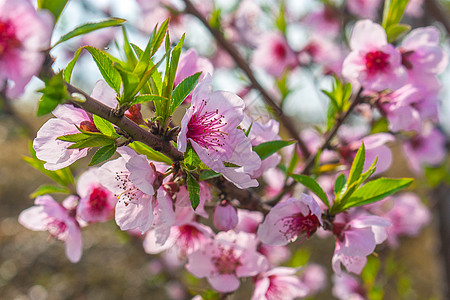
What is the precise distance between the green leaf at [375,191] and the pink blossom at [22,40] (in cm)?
54

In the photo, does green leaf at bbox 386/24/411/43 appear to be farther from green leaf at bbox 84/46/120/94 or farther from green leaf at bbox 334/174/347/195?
green leaf at bbox 84/46/120/94

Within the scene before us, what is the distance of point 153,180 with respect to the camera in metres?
0.56

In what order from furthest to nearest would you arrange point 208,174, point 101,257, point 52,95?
point 101,257, point 208,174, point 52,95

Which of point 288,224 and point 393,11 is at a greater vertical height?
point 393,11

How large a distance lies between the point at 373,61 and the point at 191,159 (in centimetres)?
54

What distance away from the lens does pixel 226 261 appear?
80cm

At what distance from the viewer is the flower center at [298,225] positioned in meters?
0.67

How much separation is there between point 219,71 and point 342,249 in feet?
4.78

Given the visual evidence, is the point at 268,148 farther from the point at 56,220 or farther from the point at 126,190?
the point at 56,220

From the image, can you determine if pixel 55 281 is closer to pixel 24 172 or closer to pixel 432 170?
pixel 24 172

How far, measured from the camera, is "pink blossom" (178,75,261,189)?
1.64 ft

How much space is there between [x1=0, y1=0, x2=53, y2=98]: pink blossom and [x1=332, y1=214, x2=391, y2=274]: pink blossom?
56 cm

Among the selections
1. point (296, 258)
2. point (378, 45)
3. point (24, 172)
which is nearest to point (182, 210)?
point (378, 45)

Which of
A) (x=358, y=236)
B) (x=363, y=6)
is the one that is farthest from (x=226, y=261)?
(x=363, y=6)
